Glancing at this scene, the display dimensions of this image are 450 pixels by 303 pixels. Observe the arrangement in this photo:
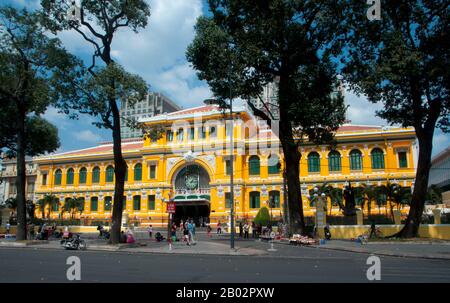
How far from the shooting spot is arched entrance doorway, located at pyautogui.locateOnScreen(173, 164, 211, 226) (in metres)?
53.8

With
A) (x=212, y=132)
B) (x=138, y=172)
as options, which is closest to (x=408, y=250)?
(x=212, y=132)

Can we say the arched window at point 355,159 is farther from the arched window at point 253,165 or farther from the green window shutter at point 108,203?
the green window shutter at point 108,203

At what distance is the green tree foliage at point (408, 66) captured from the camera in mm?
22125

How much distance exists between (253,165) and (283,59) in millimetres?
28153

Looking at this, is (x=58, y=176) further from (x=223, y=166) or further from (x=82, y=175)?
(x=223, y=166)

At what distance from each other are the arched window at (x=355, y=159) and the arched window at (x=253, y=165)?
455 inches

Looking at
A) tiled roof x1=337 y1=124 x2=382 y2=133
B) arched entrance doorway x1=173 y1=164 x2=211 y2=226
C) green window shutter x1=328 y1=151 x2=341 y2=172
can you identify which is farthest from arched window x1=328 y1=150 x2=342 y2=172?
arched entrance doorway x1=173 y1=164 x2=211 y2=226

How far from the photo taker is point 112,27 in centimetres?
2508

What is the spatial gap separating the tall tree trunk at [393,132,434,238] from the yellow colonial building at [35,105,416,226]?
22785 millimetres

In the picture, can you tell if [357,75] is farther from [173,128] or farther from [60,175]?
[60,175]

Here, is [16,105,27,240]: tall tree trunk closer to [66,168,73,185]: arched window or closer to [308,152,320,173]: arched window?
[308,152,320,173]: arched window

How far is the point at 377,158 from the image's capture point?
49.2 meters

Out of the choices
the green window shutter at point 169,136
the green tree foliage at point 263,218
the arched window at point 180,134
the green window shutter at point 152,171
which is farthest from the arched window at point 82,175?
the green tree foliage at point 263,218
